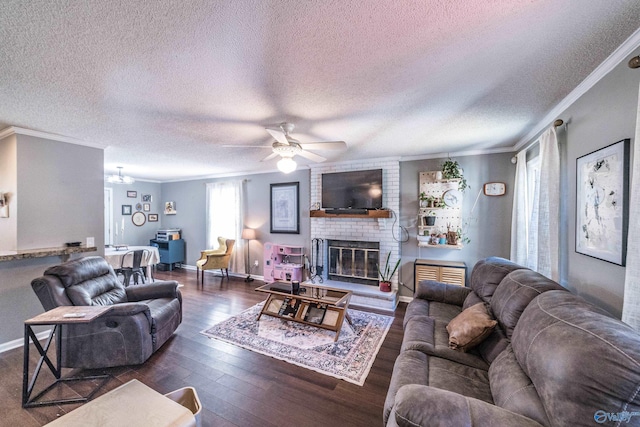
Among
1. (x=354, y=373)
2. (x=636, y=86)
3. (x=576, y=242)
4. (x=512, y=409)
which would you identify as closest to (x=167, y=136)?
(x=354, y=373)

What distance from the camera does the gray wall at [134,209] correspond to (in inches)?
239

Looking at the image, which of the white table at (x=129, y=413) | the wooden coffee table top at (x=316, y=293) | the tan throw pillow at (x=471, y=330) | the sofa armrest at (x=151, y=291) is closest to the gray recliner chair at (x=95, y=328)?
the sofa armrest at (x=151, y=291)

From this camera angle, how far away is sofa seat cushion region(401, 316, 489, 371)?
174cm

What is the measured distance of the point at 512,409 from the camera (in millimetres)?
1124

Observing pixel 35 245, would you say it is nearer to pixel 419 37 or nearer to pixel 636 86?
pixel 419 37

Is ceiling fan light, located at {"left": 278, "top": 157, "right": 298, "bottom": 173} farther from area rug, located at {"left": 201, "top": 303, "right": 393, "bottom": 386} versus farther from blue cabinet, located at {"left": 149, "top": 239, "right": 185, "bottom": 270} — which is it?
blue cabinet, located at {"left": 149, "top": 239, "right": 185, "bottom": 270}

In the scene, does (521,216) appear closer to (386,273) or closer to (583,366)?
(386,273)

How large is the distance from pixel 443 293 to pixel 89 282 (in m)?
3.88

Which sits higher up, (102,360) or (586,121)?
(586,121)

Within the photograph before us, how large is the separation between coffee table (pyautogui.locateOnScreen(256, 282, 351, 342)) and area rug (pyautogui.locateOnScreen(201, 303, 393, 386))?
13 centimetres

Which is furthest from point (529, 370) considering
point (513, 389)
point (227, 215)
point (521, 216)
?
point (227, 215)

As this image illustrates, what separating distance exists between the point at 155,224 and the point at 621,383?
27.2 ft

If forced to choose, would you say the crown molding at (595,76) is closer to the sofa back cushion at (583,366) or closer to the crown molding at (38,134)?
Answer: the sofa back cushion at (583,366)

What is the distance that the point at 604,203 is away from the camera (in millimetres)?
1639
